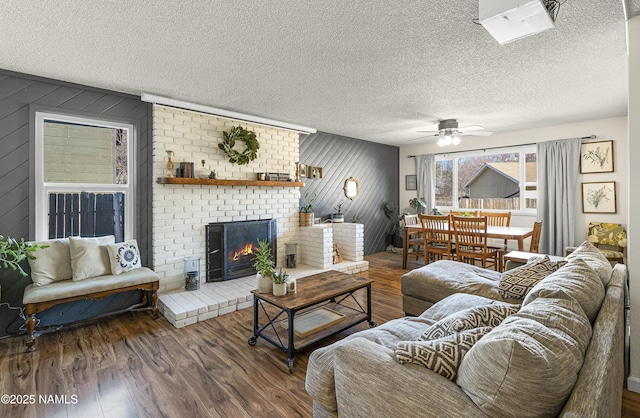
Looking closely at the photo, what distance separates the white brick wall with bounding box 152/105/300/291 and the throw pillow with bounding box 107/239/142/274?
32 centimetres

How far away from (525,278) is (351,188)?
395 centimetres

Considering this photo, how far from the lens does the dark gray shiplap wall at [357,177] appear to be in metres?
5.54

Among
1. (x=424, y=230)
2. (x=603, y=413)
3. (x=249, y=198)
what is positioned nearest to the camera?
(x=603, y=413)

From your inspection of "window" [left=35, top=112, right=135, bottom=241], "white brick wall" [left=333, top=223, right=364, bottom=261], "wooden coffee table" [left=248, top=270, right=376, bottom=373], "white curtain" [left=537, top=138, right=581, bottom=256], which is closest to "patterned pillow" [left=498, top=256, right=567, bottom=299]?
"wooden coffee table" [left=248, top=270, right=376, bottom=373]

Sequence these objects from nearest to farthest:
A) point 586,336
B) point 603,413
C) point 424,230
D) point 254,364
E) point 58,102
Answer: point 603,413, point 586,336, point 254,364, point 58,102, point 424,230

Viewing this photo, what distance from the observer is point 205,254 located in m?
4.03

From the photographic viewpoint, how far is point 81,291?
276 centimetres

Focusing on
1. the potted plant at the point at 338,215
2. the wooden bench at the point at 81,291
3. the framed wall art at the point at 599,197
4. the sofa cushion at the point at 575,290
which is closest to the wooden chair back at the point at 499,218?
the framed wall art at the point at 599,197

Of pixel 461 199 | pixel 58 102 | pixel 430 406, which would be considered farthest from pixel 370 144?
pixel 430 406

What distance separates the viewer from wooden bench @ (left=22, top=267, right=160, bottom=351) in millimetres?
2582

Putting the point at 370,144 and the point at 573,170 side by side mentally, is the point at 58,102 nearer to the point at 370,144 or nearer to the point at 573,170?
the point at 370,144

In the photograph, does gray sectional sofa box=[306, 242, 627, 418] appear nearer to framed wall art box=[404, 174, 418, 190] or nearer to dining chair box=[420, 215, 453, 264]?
dining chair box=[420, 215, 453, 264]

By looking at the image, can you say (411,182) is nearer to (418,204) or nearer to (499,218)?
(418,204)

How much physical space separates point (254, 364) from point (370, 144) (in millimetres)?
5063
